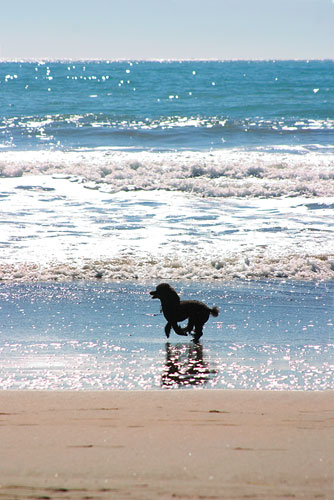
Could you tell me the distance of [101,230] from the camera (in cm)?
938

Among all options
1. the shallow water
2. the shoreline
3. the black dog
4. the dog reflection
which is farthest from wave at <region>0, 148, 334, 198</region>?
the dog reflection

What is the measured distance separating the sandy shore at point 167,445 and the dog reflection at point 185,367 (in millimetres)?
331

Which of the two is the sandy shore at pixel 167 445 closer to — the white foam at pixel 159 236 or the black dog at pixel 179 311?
the black dog at pixel 179 311

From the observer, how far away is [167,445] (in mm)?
2822

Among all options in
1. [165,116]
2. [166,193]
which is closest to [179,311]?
[166,193]

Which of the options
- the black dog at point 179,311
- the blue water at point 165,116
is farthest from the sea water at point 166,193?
the black dog at point 179,311

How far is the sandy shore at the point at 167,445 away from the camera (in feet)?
8.00

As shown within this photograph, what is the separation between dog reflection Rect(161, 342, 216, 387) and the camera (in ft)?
13.3

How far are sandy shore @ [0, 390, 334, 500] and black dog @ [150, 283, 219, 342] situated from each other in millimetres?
1231

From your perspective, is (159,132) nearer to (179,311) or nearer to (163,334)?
(163,334)

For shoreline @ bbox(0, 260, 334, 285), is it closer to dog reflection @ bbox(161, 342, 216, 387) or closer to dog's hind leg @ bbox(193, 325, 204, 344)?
dog's hind leg @ bbox(193, 325, 204, 344)

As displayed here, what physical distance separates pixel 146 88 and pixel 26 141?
24925mm

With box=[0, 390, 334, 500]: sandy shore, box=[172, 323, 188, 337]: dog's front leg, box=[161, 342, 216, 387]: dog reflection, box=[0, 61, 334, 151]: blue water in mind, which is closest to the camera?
box=[0, 390, 334, 500]: sandy shore

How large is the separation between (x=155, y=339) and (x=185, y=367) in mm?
685
